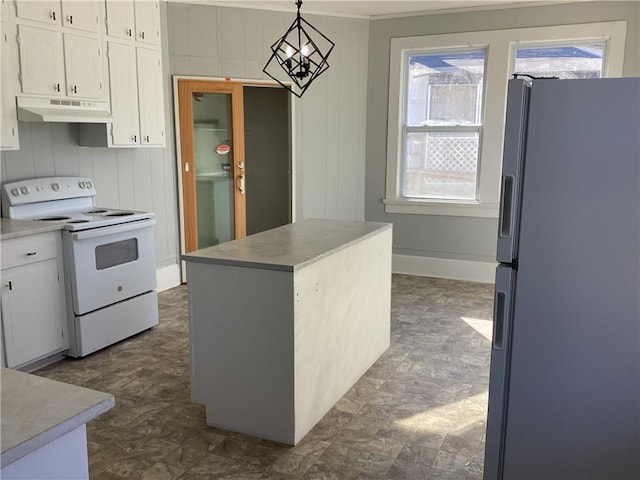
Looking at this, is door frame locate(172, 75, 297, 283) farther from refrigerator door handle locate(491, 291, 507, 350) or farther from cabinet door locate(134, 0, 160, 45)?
refrigerator door handle locate(491, 291, 507, 350)

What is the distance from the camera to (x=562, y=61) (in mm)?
5176

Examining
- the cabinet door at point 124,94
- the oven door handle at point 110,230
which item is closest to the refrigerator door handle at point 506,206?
the oven door handle at point 110,230

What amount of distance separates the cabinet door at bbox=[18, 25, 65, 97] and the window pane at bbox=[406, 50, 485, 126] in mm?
3397

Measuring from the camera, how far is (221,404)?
9.35 feet

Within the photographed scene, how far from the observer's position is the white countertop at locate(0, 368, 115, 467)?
100 centimetres

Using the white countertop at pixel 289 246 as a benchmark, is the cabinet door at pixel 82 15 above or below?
above

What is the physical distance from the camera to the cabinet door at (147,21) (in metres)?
4.40

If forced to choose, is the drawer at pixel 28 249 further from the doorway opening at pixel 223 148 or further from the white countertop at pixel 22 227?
the doorway opening at pixel 223 148

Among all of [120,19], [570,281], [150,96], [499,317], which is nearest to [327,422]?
[499,317]

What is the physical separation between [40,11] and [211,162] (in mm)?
2270

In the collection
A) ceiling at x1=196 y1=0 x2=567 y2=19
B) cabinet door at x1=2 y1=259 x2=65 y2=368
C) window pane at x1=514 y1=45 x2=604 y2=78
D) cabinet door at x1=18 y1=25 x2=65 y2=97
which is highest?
ceiling at x1=196 y1=0 x2=567 y2=19

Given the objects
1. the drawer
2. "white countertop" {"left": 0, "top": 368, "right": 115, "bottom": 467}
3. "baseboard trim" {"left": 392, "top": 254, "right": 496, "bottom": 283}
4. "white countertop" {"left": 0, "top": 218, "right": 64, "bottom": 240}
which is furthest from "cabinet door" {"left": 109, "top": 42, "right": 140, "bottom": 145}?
"white countertop" {"left": 0, "top": 368, "right": 115, "bottom": 467}

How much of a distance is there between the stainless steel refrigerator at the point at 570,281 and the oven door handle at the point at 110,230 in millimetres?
2690

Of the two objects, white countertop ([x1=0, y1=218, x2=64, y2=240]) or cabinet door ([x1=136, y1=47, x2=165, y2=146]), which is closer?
white countertop ([x1=0, y1=218, x2=64, y2=240])
